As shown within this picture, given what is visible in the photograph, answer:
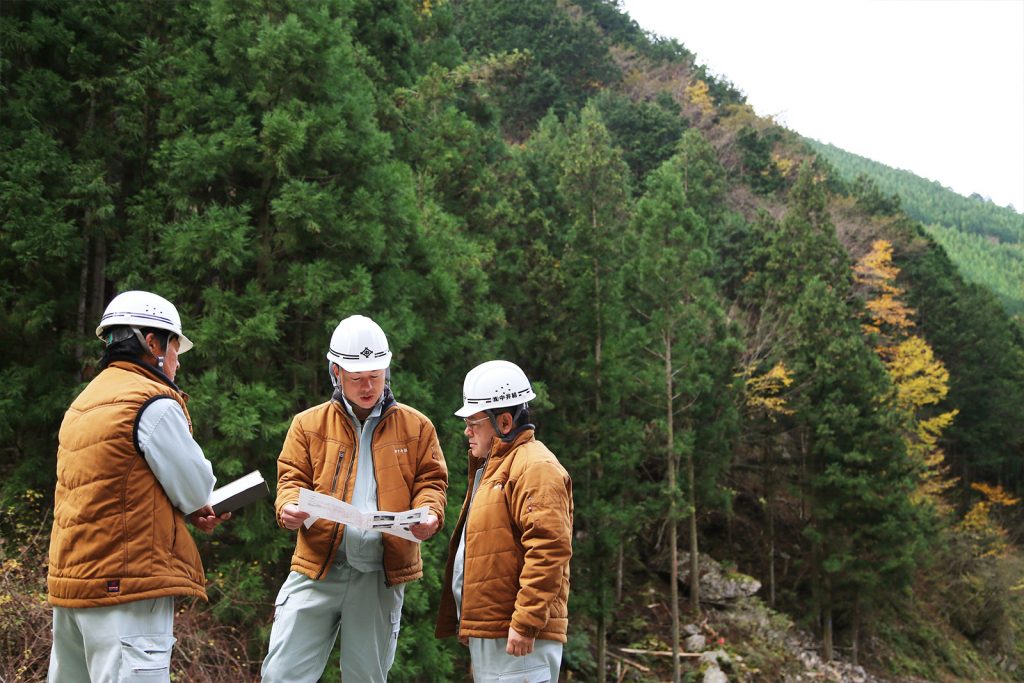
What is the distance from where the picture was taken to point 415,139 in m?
15.4

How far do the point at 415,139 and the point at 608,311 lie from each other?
5.73 metres

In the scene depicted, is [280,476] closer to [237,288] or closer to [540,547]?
[540,547]

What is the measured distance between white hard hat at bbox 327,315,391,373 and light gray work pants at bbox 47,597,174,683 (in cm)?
119

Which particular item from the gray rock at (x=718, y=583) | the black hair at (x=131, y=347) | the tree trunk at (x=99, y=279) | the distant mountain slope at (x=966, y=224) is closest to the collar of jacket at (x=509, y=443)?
the black hair at (x=131, y=347)

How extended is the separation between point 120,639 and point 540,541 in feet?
5.02

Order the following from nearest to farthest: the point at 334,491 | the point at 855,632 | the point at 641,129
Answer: the point at 334,491 → the point at 855,632 → the point at 641,129

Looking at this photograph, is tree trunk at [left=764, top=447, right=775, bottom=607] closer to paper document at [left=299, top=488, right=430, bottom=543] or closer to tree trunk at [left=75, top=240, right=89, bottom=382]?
tree trunk at [left=75, top=240, right=89, bottom=382]

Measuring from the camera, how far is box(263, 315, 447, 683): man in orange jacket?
3801mm

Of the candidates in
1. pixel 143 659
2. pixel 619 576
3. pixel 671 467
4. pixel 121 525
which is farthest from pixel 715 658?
pixel 121 525

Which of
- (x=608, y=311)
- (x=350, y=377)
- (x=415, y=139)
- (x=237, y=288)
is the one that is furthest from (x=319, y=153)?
(x=608, y=311)

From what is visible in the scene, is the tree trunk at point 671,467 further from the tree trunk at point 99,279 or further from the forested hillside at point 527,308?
the tree trunk at point 99,279

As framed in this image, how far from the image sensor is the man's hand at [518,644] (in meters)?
3.35

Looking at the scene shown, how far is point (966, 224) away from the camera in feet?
264

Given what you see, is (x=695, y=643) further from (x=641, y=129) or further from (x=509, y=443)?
(x=641, y=129)
